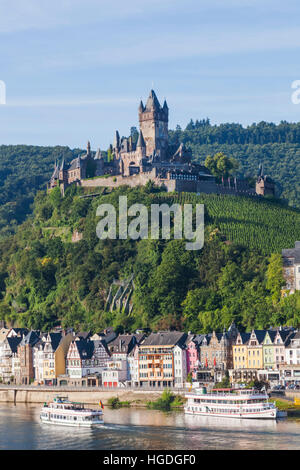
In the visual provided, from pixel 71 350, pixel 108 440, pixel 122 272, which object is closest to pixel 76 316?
pixel 122 272

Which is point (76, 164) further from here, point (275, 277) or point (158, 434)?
point (158, 434)

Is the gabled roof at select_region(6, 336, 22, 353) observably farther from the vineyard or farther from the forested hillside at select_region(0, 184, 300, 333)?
the vineyard

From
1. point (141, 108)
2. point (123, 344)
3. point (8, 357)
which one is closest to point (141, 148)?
point (141, 108)

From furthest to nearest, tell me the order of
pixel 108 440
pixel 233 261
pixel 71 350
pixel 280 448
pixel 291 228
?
1. pixel 291 228
2. pixel 233 261
3. pixel 71 350
4. pixel 108 440
5. pixel 280 448

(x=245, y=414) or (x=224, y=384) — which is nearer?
(x=245, y=414)

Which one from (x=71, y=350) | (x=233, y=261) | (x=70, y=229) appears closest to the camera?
(x=71, y=350)

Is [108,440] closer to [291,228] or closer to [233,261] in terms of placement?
[233,261]
